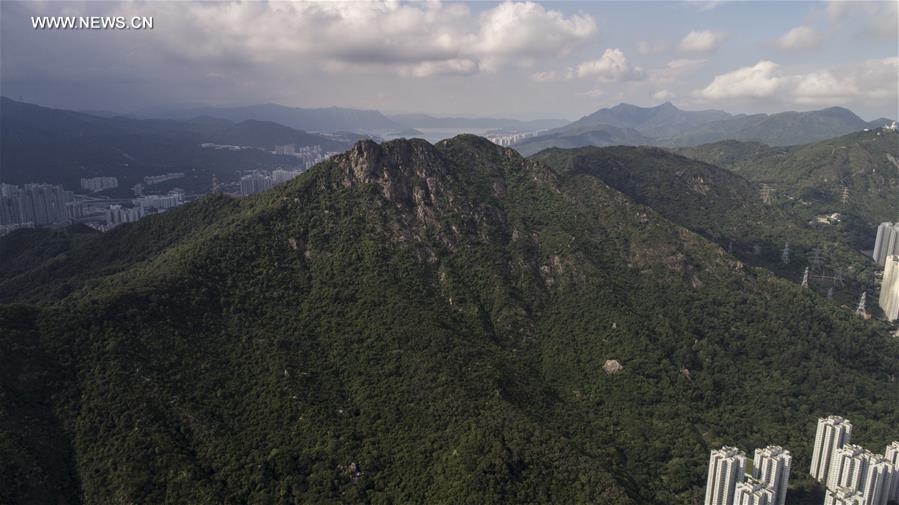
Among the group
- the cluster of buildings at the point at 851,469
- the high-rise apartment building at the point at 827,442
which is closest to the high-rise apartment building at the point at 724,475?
the cluster of buildings at the point at 851,469

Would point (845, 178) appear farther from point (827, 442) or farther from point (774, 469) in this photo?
point (774, 469)

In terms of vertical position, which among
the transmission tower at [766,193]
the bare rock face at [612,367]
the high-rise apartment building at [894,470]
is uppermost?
the transmission tower at [766,193]

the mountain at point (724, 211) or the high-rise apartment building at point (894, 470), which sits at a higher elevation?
the mountain at point (724, 211)

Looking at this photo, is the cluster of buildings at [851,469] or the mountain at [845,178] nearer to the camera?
the cluster of buildings at [851,469]

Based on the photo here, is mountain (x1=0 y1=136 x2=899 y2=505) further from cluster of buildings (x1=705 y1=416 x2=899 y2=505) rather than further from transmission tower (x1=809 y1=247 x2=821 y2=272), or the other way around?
transmission tower (x1=809 y1=247 x2=821 y2=272)

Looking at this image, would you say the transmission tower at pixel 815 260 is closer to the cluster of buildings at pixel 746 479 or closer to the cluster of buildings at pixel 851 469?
the cluster of buildings at pixel 851 469

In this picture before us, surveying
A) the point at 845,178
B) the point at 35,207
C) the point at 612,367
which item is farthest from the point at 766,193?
the point at 35,207

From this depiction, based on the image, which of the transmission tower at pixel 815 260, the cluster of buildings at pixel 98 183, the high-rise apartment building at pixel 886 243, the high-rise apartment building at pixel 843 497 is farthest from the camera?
the cluster of buildings at pixel 98 183

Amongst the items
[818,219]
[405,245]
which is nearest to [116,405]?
[405,245]
